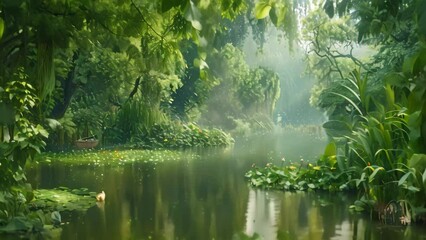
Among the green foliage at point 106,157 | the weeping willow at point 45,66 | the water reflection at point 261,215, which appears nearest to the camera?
the weeping willow at point 45,66

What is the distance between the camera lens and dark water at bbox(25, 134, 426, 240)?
5.94 meters

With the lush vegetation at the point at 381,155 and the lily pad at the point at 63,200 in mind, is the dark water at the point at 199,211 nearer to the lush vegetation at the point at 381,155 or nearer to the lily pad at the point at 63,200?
the lily pad at the point at 63,200

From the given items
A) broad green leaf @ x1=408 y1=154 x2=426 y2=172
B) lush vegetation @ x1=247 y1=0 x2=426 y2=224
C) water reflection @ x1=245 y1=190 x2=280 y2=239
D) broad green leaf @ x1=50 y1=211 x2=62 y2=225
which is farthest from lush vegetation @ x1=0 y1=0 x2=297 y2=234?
water reflection @ x1=245 y1=190 x2=280 y2=239

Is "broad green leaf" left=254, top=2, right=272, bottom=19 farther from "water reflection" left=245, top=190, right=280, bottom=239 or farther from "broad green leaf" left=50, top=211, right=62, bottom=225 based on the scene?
"broad green leaf" left=50, top=211, right=62, bottom=225

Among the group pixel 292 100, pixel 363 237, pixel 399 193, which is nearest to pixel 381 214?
pixel 399 193

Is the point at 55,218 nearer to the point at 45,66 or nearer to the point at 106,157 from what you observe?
the point at 45,66

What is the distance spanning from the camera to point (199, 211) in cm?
736

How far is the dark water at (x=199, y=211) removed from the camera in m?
5.94

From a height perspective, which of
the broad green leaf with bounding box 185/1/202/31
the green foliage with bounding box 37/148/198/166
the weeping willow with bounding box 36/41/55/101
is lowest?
the green foliage with bounding box 37/148/198/166

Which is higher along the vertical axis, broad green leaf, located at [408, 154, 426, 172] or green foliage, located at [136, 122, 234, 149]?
green foliage, located at [136, 122, 234, 149]

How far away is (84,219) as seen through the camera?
6.68m

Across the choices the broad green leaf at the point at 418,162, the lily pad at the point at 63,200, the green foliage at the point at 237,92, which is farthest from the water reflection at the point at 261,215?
the green foliage at the point at 237,92

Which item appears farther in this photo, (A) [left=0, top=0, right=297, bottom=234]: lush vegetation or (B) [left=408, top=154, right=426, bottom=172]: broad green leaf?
(B) [left=408, top=154, right=426, bottom=172]: broad green leaf

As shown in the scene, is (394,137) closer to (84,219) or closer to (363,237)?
(363,237)
